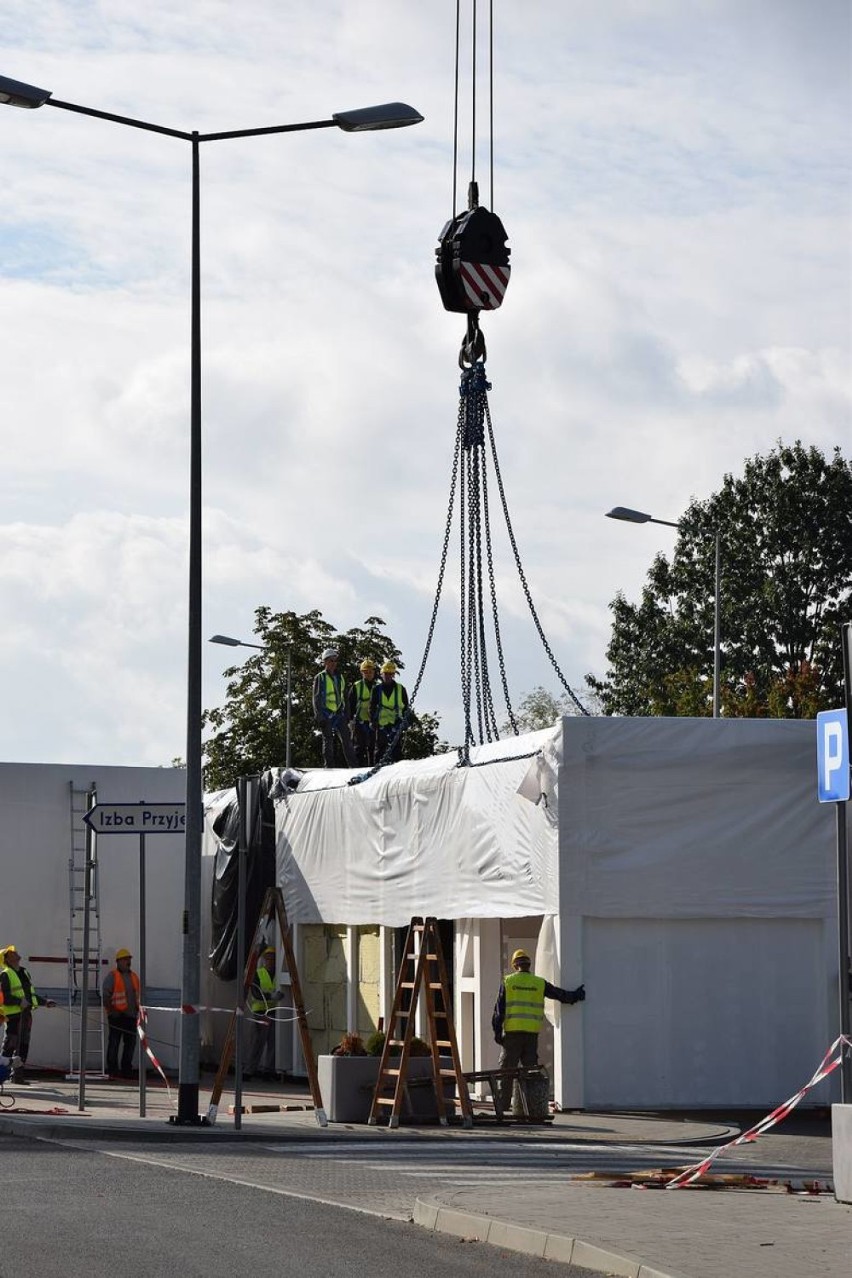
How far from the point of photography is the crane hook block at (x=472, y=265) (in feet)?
76.5

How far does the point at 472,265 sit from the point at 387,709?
866cm

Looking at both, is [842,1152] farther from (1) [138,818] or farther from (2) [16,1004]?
(2) [16,1004]

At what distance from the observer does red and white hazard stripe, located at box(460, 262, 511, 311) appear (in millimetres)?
23312

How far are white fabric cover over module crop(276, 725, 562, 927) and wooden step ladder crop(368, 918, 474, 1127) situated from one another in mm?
1748

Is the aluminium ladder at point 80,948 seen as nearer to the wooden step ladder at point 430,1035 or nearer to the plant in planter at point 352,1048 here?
the plant in planter at point 352,1048

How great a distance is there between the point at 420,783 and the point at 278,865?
5468 mm

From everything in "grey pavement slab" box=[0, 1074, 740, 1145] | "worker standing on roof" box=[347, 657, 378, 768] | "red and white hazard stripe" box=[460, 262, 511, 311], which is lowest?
"grey pavement slab" box=[0, 1074, 740, 1145]

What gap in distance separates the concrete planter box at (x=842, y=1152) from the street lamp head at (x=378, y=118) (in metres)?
9.84

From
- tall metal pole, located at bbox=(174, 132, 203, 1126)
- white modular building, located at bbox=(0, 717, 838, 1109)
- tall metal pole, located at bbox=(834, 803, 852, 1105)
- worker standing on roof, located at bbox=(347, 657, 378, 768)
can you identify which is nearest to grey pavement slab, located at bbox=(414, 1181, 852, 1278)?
tall metal pole, located at bbox=(834, 803, 852, 1105)

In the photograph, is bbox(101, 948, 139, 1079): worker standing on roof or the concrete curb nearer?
the concrete curb

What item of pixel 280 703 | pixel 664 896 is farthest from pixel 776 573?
pixel 664 896

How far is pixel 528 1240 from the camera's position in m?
12.3

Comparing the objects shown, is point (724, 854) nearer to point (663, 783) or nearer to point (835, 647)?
point (663, 783)

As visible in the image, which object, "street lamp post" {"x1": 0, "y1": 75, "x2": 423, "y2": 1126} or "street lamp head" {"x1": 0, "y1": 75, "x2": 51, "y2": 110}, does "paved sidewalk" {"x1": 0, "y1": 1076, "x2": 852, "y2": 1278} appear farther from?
"street lamp head" {"x1": 0, "y1": 75, "x2": 51, "y2": 110}
